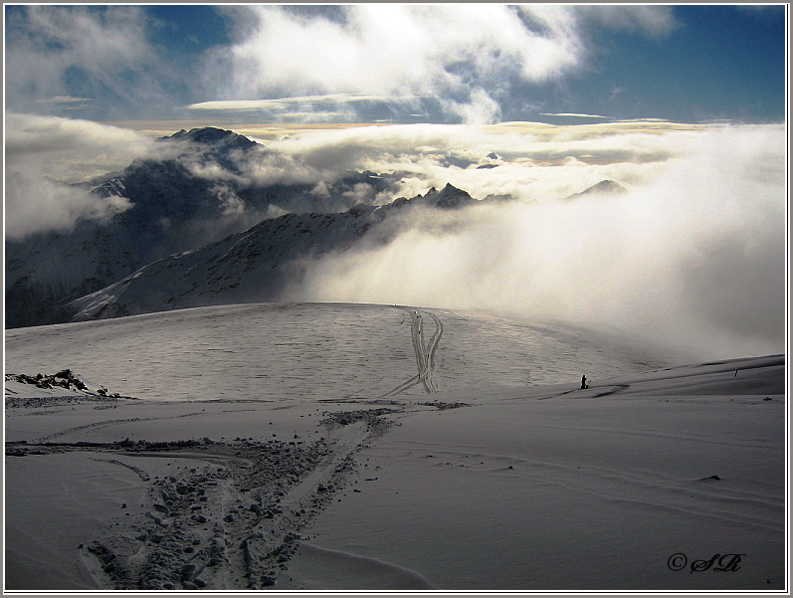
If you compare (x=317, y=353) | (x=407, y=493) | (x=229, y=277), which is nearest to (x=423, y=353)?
(x=317, y=353)

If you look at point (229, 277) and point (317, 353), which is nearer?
point (317, 353)

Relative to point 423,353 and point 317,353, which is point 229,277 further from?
point 423,353

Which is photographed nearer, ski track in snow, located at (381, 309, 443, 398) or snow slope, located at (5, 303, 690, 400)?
ski track in snow, located at (381, 309, 443, 398)

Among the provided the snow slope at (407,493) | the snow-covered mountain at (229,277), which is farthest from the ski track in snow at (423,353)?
the snow-covered mountain at (229,277)

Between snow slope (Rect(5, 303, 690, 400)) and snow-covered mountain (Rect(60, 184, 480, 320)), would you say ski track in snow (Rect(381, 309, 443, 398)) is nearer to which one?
snow slope (Rect(5, 303, 690, 400))

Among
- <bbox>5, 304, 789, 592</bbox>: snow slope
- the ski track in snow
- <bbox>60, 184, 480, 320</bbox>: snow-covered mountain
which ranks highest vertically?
<bbox>60, 184, 480, 320</bbox>: snow-covered mountain

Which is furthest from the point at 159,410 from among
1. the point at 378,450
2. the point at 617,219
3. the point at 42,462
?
the point at 617,219

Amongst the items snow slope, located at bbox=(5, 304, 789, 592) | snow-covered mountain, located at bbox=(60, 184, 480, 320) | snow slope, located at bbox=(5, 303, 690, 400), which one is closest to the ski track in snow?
snow slope, located at bbox=(5, 303, 690, 400)

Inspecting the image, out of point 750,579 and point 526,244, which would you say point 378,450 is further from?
point 526,244

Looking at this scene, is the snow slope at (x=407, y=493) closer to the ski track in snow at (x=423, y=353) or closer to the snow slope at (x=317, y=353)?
the ski track in snow at (x=423, y=353)

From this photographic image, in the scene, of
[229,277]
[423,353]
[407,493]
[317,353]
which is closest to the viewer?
[407,493]

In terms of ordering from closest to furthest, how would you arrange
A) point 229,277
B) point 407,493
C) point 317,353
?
1. point 407,493
2. point 317,353
3. point 229,277
